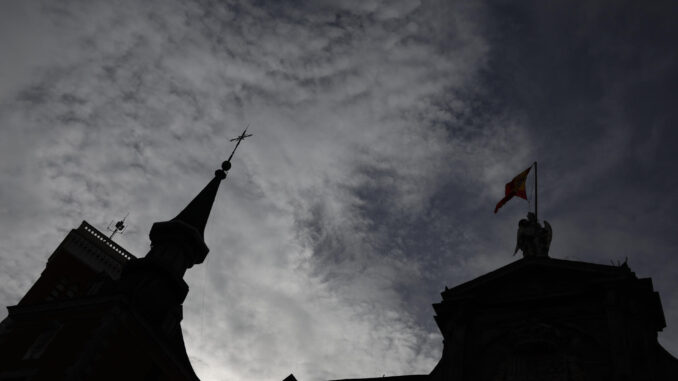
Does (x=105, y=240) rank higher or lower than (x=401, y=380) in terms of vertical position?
higher

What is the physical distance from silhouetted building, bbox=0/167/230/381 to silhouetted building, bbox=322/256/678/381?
12661 millimetres

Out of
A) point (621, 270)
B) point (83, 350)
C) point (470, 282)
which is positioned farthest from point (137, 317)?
point (621, 270)

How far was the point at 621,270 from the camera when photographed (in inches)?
798

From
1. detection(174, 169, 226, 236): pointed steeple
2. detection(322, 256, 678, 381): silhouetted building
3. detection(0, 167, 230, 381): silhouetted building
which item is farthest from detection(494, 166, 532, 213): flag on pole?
detection(174, 169, 226, 236): pointed steeple

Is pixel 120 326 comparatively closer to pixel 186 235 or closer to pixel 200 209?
pixel 186 235

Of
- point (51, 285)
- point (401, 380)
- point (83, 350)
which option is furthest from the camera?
point (51, 285)

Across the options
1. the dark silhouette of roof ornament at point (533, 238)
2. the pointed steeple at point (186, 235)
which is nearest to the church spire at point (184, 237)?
the pointed steeple at point (186, 235)

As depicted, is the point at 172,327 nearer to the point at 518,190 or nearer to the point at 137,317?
the point at 137,317

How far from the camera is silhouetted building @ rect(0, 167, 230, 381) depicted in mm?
26062

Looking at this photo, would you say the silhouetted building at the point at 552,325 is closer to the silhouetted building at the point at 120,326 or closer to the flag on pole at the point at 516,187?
the flag on pole at the point at 516,187

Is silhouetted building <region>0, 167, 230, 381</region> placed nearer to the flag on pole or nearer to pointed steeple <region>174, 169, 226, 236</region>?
pointed steeple <region>174, 169, 226, 236</region>

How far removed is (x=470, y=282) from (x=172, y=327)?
16477 millimetres

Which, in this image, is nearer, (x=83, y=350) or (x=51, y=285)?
(x=83, y=350)

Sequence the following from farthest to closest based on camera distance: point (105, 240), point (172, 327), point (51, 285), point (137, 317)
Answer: point (105, 240), point (51, 285), point (172, 327), point (137, 317)
